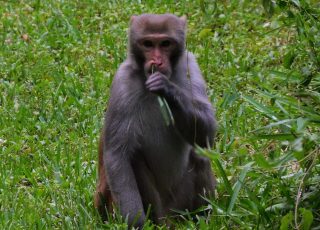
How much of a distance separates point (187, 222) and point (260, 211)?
0.79 m

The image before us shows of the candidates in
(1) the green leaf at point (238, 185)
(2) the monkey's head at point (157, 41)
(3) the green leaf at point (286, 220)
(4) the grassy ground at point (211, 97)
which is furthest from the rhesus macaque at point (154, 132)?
(3) the green leaf at point (286, 220)

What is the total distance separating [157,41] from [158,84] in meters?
0.38

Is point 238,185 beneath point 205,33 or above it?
beneath

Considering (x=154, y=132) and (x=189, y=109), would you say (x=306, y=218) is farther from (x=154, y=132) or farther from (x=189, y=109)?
(x=154, y=132)

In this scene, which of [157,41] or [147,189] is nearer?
[157,41]

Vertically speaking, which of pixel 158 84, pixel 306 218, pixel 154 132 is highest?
pixel 158 84

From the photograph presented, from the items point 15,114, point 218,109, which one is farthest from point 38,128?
point 218,109

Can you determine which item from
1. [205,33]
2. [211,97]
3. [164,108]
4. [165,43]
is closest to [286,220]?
[164,108]

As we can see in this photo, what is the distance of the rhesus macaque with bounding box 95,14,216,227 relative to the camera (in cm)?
645

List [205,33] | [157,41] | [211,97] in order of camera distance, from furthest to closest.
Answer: [205,33] → [211,97] → [157,41]

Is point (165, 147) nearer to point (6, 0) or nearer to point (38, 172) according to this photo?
point (38, 172)

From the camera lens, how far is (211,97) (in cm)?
901

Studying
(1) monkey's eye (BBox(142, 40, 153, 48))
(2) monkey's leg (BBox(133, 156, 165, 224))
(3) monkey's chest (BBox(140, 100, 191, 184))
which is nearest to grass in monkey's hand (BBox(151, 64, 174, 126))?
(1) monkey's eye (BBox(142, 40, 153, 48))

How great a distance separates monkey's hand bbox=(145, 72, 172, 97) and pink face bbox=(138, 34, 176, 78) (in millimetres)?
146
